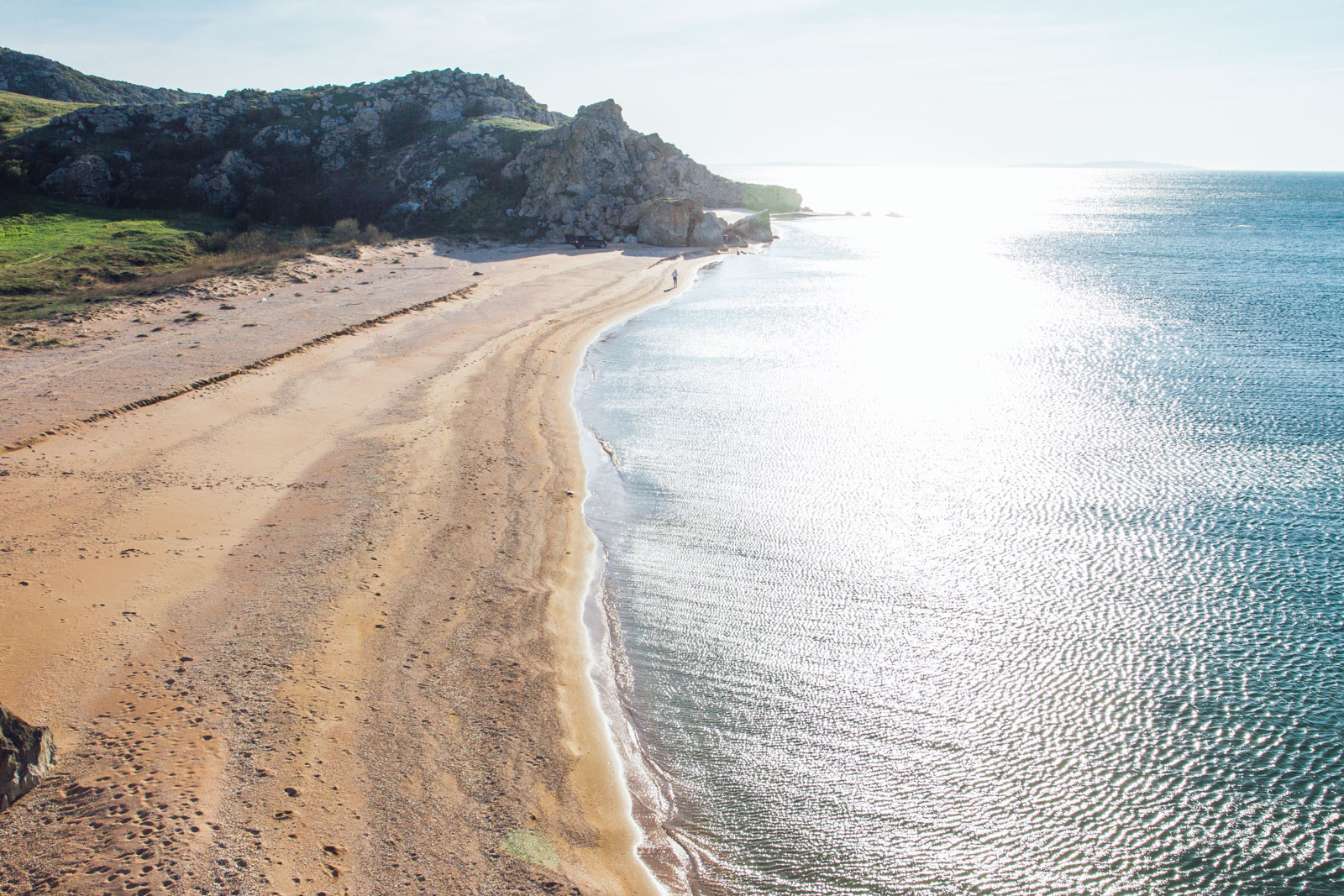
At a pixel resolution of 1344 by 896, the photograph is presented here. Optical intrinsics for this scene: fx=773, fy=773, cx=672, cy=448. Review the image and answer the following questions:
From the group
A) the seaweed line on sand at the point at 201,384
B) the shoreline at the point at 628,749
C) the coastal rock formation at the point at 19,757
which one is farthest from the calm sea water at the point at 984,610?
the seaweed line on sand at the point at 201,384

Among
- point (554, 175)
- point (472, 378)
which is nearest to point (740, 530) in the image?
point (472, 378)

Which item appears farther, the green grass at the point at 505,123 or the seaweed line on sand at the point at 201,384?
the green grass at the point at 505,123

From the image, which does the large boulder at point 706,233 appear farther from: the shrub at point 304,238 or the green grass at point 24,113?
the green grass at point 24,113

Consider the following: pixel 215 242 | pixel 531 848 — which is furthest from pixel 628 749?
pixel 215 242

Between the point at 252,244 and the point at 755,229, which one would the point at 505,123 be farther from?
the point at 252,244

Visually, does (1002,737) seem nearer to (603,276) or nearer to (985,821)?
(985,821)

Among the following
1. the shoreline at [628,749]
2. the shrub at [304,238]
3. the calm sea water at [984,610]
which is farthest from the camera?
the shrub at [304,238]

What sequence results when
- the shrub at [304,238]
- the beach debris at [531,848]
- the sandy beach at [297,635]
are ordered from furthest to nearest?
the shrub at [304,238], the beach debris at [531,848], the sandy beach at [297,635]

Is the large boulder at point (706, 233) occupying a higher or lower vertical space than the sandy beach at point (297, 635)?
higher
